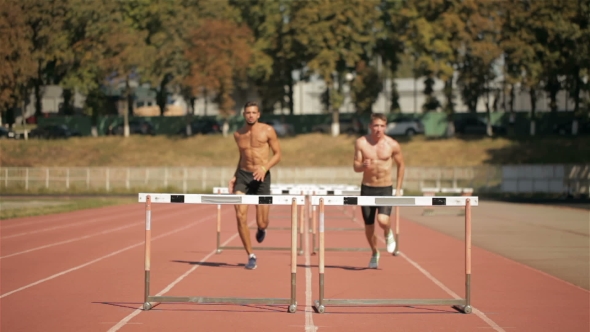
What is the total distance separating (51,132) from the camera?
63812 millimetres

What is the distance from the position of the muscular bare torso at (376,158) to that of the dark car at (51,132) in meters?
43.4

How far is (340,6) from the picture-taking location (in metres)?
68.3

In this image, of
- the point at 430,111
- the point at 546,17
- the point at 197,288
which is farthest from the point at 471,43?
the point at 197,288

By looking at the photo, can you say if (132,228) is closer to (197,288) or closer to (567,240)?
(567,240)

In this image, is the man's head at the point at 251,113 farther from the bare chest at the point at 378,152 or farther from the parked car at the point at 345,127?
the parked car at the point at 345,127

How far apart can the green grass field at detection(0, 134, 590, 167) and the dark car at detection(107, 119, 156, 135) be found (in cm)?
827

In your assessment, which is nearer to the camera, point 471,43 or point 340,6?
point 471,43

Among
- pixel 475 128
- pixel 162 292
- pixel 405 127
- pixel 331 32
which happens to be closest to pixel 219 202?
pixel 162 292

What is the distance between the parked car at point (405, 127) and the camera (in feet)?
232

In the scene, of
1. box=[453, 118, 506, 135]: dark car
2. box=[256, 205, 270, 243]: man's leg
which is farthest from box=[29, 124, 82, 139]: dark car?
box=[256, 205, 270, 243]: man's leg

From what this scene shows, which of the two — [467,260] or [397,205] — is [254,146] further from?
[467,260]

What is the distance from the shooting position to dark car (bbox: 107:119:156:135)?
75125 millimetres

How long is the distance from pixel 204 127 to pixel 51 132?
14021 millimetres

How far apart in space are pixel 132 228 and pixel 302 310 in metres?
13.9
